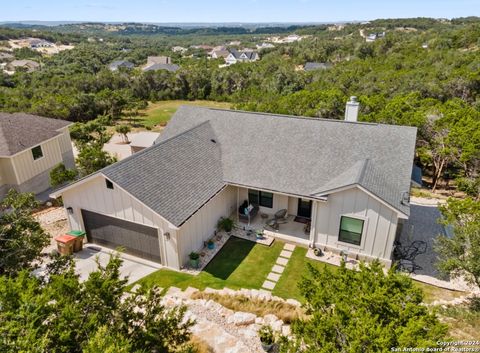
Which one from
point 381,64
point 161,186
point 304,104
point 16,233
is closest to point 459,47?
point 381,64

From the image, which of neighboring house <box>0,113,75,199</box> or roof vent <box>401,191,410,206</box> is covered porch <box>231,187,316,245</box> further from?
neighboring house <box>0,113,75,199</box>

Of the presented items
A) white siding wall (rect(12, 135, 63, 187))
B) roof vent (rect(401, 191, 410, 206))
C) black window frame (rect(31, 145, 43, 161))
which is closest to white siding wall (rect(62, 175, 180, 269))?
white siding wall (rect(12, 135, 63, 187))

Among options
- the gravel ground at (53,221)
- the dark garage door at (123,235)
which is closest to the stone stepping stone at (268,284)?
the dark garage door at (123,235)

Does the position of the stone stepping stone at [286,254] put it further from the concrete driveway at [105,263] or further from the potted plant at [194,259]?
the concrete driveway at [105,263]

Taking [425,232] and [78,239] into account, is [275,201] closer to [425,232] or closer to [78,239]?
[425,232]

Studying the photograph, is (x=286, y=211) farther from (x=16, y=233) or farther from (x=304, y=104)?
(x=304, y=104)

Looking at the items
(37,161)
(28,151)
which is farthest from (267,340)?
(37,161)
